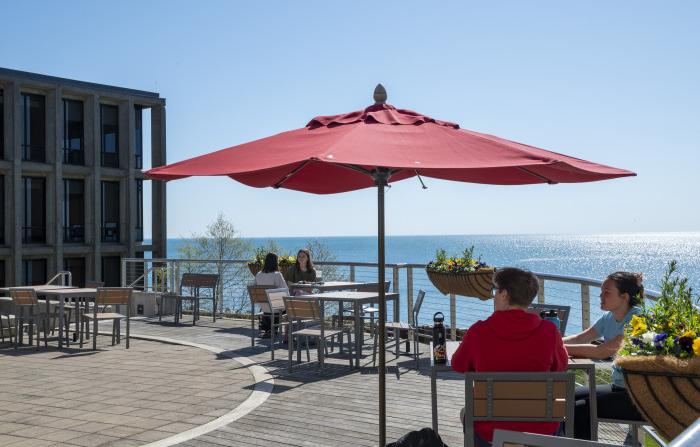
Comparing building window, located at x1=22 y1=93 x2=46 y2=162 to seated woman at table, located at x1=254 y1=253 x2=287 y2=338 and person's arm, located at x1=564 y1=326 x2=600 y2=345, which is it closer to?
seated woman at table, located at x1=254 y1=253 x2=287 y2=338

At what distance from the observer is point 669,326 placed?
323 cm

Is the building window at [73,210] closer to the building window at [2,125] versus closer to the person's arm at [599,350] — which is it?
the building window at [2,125]

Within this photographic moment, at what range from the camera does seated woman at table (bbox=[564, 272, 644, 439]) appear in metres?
4.32

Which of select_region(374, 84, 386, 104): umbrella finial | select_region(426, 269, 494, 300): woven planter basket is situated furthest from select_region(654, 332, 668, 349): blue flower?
select_region(426, 269, 494, 300): woven planter basket

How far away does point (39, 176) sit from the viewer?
25.7m

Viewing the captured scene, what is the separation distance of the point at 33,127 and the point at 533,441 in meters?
26.1

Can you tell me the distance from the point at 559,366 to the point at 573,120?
22.3 metres

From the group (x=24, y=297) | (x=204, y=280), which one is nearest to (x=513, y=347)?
(x=24, y=297)

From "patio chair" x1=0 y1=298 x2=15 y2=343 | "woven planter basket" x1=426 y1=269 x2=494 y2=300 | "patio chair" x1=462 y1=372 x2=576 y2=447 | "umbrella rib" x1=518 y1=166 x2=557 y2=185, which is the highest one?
"umbrella rib" x1=518 y1=166 x2=557 y2=185

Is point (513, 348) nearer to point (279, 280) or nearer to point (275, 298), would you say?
point (275, 298)

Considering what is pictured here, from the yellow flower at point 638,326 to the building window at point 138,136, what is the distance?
89.4 feet

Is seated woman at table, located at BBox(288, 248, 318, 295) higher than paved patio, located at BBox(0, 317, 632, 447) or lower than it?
higher

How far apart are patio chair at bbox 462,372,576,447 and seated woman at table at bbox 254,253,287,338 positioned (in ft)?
24.5

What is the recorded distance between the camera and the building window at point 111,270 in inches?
1107
